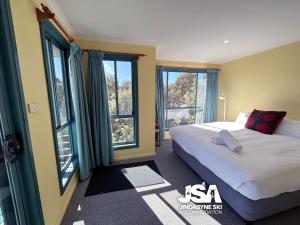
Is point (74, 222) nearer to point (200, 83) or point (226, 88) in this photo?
point (200, 83)

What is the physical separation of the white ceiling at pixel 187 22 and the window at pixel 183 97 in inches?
54.9

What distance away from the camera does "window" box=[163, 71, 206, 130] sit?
4.43m

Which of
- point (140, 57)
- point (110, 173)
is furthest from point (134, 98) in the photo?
point (110, 173)

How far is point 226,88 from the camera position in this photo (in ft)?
15.0

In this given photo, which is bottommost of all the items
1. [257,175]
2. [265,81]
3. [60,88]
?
[257,175]

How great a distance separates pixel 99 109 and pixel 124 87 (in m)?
0.74

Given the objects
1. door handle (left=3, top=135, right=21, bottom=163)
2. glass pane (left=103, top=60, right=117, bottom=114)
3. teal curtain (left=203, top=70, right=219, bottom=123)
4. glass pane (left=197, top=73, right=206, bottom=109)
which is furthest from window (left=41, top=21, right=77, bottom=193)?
teal curtain (left=203, top=70, right=219, bottom=123)

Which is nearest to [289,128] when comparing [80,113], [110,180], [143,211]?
[143,211]

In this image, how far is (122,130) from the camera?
127 inches

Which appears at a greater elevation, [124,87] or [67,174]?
[124,87]

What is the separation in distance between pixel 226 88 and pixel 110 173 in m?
4.16

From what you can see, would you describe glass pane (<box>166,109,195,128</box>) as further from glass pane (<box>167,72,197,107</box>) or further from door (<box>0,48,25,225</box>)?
door (<box>0,48,25,225</box>)

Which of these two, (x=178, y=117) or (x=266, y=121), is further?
(x=178, y=117)

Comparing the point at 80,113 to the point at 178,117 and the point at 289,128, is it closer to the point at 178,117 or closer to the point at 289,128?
the point at 178,117
